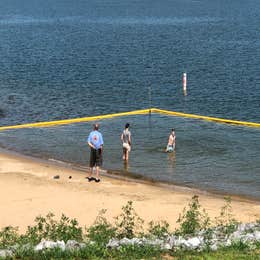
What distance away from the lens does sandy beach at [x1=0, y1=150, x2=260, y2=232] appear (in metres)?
21.2

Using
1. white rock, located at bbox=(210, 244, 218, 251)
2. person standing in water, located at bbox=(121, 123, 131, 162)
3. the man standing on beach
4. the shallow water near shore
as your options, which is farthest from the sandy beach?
white rock, located at bbox=(210, 244, 218, 251)

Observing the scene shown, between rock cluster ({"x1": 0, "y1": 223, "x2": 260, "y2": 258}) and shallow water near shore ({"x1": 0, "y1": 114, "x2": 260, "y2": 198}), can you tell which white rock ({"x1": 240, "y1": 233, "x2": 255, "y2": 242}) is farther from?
shallow water near shore ({"x1": 0, "y1": 114, "x2": 260, "y2": 198})

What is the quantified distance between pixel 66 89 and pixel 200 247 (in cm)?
4040

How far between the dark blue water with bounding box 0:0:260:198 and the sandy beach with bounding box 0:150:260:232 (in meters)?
2.14

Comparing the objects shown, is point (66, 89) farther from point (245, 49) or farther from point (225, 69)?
point (245, 49)

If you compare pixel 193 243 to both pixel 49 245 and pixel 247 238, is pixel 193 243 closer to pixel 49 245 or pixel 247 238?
pixel 247 238

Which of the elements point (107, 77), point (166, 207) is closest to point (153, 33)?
point (107, 77)

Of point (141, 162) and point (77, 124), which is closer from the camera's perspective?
point (141, 162)

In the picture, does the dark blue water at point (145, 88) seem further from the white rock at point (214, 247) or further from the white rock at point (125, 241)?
the white rock at point (125, 241)

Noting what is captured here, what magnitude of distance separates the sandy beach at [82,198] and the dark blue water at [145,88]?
214cm

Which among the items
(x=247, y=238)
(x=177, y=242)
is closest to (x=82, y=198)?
(x=177, y=242)

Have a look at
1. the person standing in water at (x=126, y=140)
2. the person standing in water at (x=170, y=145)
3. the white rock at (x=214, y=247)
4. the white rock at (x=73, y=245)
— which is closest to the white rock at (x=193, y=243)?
the white rock at (x=214, y=247)

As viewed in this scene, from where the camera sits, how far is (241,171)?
29016 mm

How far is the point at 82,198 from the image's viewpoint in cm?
2333
